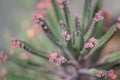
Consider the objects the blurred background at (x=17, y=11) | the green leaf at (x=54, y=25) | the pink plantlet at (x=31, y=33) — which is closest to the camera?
the green leaf at (x=54, y=25)

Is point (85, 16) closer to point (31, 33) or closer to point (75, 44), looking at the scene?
point (75, 44)

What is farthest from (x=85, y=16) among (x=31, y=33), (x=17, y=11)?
(x=17, y=11)

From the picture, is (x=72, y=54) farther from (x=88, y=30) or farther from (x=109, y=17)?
(x=109, y=17)

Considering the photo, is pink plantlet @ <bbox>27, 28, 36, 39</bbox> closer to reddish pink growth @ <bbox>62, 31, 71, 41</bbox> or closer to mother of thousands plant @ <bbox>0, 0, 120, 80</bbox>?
mother of thousands plant @ <bbox>0, 0, 120, 80</bbox>

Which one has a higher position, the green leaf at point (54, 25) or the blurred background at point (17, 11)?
the blurred background at point (17, 11)

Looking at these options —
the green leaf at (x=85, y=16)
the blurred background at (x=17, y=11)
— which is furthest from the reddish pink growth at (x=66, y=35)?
the blurred background at (x=17, y=11)

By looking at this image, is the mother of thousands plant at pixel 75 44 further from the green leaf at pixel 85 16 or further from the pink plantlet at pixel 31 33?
the pink plantlet at pixel 31 33

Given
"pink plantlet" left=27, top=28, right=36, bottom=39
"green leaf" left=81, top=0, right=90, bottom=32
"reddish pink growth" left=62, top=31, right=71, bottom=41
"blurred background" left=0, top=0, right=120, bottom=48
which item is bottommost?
"reddish pink growth" left=62, top=31, right=71, bottom=41

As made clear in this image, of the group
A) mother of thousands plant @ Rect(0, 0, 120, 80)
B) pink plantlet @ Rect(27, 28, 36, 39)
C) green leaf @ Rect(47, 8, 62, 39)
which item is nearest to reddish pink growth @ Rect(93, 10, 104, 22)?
mother of thousands plant @ Rect(0, 0, 120, 80)
